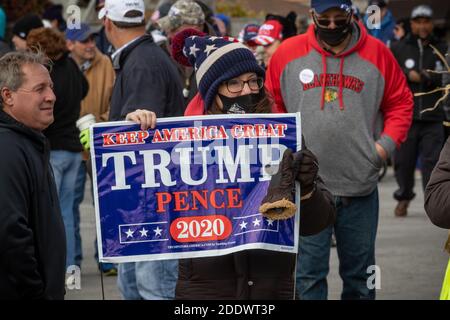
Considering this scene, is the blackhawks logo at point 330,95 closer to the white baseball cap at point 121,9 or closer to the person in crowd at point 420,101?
the white baseball cap at point 121,9

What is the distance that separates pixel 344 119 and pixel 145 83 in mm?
1221

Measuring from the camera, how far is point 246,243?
4922mm

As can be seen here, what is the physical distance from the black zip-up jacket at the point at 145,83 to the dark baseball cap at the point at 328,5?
1.02 metres

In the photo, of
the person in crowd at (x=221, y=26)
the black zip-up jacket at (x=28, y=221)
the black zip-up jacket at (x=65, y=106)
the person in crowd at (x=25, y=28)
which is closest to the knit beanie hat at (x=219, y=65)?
the black zip-up jacket at (x=28, y=221)

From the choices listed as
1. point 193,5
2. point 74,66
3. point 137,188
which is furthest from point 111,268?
point 137,188

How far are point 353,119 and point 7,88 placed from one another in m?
2.55

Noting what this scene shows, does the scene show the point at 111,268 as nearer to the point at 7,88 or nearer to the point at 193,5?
the point at 193,5

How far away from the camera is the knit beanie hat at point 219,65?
5.09 metres

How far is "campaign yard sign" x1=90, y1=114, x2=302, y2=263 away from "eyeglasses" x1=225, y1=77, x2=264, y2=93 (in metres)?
0.16

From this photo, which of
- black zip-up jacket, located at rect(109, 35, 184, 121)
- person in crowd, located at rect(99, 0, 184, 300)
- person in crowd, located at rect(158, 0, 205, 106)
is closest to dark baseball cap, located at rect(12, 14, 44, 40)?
person in crowd, located at rect(158, 0, 205, 106)

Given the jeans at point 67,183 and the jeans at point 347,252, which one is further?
the jeans at point 67,183

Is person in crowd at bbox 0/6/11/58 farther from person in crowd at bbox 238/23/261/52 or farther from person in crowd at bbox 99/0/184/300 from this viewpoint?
person in crowd at bbox 238/23/261/52

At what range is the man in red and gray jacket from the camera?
22.3ft
